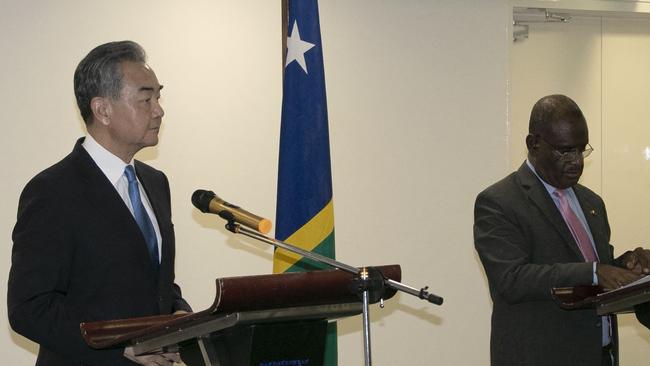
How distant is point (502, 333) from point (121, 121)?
5.20ft

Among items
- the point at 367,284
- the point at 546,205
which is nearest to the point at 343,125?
the point at 546,205

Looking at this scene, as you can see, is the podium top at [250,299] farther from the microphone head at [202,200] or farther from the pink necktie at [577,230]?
the pink necktie at [577,230]

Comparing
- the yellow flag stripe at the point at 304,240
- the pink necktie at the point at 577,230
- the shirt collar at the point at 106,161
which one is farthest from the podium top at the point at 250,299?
the yellow flag stripe at the point at 304,240

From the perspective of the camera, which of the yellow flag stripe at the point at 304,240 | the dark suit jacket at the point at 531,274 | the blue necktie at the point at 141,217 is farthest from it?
the yellow flag stripe at the point at 304,240

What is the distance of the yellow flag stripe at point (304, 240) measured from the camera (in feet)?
13.2

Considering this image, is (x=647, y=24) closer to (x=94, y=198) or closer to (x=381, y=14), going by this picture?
(x=381, y=14)

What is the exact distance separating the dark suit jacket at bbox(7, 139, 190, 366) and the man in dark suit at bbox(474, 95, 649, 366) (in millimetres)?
1243

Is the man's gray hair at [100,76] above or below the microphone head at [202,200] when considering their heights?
above

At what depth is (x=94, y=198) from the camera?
109 inches

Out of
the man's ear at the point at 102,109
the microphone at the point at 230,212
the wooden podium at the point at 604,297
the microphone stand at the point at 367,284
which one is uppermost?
the man's ear at the point at 102,109

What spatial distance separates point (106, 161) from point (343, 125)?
2.73m

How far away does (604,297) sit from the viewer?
300 centimetres

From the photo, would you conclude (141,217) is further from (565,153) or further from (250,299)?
(565,153)

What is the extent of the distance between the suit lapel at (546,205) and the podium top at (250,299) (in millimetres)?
1178
